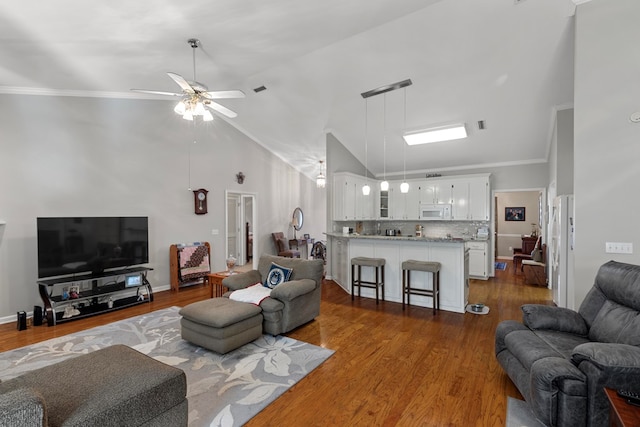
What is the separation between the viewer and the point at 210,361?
2846 millimetres

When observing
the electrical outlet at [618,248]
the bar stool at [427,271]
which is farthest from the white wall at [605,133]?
the bar stool at [427,271]

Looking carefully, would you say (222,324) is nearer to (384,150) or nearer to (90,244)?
(90,244)

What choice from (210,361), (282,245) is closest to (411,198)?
(282,245)

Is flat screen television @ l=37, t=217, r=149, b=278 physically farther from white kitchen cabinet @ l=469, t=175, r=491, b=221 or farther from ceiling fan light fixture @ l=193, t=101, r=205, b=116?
white kitchen cabinet @ l=469, t=175, r=491, b=221

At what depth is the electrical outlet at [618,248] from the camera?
280cm

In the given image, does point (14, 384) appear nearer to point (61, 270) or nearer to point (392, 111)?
point (61, 270)

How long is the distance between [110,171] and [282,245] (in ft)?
14.0

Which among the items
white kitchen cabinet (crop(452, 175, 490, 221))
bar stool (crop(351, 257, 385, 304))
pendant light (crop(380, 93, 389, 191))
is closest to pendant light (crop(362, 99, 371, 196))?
pendant light (crop(380, 93, 389, 191))

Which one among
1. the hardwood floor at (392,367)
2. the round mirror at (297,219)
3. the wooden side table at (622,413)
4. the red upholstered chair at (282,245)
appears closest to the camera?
the wooden side table at (622,413)

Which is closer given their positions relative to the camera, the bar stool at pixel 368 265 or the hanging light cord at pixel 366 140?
the bar stool at pixel 368 265

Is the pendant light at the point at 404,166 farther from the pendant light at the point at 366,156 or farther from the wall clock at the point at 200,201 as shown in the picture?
the wall clock at the point at 200,201

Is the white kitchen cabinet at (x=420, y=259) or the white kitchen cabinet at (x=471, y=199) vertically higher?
the white kitchen cabinet at (x=471, y=199)

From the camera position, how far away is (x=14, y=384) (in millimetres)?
1601

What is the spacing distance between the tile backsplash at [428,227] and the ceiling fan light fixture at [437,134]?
2.25m
